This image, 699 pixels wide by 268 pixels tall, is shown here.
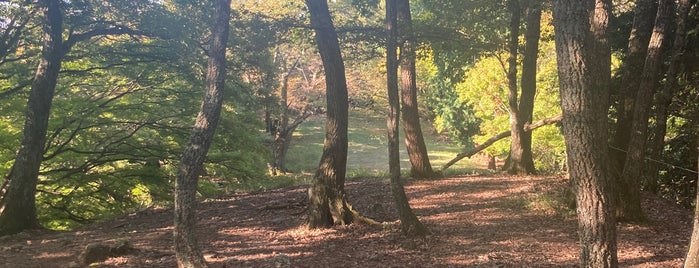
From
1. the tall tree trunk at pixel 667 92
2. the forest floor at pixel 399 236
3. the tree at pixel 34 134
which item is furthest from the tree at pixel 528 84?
the tree at pixel 34 134

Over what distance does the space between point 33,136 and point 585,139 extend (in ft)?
41.3

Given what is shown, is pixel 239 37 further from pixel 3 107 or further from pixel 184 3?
pixel 3 107

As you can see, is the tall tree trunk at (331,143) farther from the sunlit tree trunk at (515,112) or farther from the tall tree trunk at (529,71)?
the tall tree trunk at (529,71)

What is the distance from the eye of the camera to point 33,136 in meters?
12.1

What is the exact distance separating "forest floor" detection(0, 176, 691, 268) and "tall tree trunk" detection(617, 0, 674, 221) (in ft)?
1.20

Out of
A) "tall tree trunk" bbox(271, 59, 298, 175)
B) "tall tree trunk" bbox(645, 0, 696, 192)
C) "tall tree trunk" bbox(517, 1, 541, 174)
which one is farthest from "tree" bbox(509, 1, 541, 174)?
"tall tree trunk" bbox(271, 59, 298, 175)

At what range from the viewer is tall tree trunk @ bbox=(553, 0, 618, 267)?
5.16m

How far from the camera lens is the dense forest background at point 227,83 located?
9547mm

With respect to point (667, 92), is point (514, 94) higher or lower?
higher

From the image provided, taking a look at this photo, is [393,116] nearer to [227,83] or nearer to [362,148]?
[227,83]

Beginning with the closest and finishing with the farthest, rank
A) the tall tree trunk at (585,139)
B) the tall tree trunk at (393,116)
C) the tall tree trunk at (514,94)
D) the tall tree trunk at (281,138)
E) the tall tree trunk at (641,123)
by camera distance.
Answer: the tall tree trunk at (585,139)
the tall tree trunk at (641,123)
the tall tree trunk at (393,116)
the tall tree trunk at (514,94)
the tall tree trunk at (281,138)

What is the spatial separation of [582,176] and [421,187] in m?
8.10

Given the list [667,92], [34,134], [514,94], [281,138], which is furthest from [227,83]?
[281,138]

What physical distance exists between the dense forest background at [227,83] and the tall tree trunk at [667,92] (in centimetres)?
3
